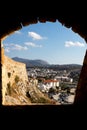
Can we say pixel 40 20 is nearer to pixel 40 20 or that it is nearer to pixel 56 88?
pixel 40 20

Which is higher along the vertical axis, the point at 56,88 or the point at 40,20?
the point at 40,20

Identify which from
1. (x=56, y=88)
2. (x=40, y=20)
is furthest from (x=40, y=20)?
(x=56, y=88)

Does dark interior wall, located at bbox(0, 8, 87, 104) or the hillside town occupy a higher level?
dark interior wall, located at bbox(0, 8, 87, 104)

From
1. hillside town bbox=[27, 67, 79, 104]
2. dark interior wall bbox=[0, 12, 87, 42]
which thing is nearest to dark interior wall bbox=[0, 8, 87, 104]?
dark interior wall bbox=[0, 12, 87, 42]

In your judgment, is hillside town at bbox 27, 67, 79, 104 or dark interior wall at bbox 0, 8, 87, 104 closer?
dark interior wall at bbox 0, 8, 87, 104

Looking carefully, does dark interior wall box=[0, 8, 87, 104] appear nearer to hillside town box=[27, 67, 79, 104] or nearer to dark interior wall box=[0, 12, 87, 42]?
dark interior wall box=[0, 12, 87, 42]

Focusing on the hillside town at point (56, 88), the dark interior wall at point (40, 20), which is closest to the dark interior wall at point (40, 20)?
the dark interior wall at point (40, 20)

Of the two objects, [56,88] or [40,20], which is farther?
[56,88]

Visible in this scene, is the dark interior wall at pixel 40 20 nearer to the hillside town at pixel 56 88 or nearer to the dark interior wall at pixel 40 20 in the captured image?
the dark interior wall at pixel 40 20

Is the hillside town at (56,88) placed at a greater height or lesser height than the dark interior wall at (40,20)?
lesser
